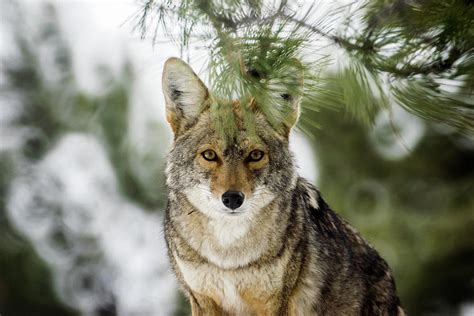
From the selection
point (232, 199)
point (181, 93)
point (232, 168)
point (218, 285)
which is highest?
point (181, 93)

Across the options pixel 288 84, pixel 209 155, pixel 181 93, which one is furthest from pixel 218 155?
pixel 288 84

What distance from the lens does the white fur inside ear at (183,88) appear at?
3473 mm

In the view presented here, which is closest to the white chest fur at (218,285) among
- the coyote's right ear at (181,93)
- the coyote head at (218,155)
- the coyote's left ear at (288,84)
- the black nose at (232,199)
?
the coyote head at (218,155)

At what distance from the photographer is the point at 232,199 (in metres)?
3.42

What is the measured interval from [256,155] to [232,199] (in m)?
0.28

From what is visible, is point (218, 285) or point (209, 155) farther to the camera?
point (218, 285)

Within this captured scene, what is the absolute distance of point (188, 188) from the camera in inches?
144

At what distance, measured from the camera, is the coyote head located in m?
3.46

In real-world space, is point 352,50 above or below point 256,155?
above

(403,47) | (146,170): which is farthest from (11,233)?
(403,47)

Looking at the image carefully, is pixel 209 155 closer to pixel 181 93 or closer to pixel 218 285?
pixel 181 93

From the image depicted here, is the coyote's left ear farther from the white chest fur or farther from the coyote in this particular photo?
the white chest fur

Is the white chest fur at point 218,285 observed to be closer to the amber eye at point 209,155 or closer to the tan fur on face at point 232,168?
the tan fur on face at point 232,168

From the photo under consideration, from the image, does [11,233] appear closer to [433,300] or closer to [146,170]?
[146,170]
